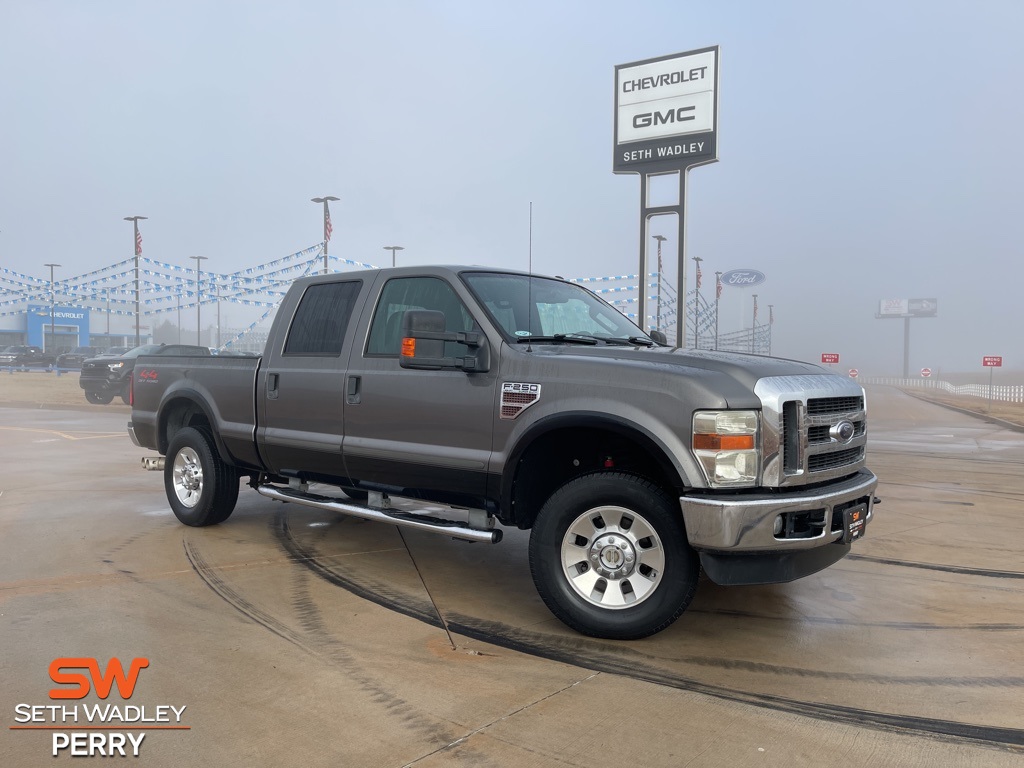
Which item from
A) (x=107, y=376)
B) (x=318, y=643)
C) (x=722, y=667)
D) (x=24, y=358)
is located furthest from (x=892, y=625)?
(x=24, y=358)

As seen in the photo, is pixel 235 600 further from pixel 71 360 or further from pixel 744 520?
pixel 71 360

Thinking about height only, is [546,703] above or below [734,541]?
below

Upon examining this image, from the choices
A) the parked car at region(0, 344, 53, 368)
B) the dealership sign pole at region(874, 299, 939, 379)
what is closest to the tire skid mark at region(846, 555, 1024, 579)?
the parked car at region(0, 344, 53, 368)

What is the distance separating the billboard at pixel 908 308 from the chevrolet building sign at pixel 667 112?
465 feet

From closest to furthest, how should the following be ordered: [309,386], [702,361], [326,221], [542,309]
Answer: [702,361] < [542,309] < [309,386] < [326,221]

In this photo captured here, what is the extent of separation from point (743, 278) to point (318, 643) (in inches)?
2077

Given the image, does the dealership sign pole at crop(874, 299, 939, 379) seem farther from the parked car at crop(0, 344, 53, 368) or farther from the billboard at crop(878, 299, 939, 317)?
the parked car at crop(0, 344, 53, 368)

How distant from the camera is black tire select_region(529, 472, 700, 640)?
4.05m

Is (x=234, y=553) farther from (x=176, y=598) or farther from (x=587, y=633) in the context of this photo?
(x=587, y=633)

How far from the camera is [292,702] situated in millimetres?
3424

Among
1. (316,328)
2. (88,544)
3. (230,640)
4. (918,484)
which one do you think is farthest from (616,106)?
(230,640)

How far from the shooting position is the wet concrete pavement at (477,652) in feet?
10.2

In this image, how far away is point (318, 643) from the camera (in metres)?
4.13

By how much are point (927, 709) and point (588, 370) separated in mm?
2167
